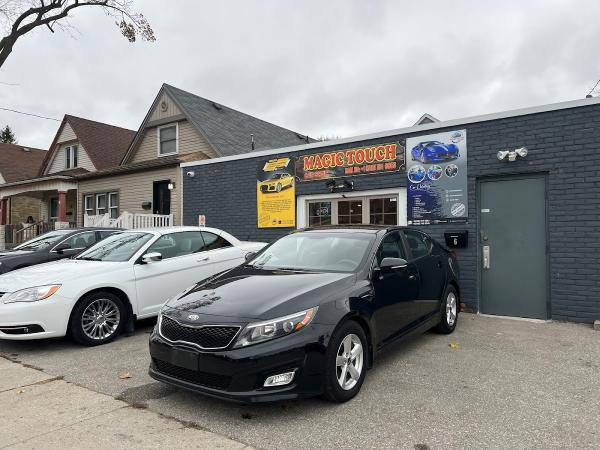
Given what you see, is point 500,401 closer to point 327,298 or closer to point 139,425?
point 327,298

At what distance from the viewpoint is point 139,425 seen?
3418 mm

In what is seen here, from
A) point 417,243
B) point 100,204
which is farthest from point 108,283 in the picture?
point 100,204

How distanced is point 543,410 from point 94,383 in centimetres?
406

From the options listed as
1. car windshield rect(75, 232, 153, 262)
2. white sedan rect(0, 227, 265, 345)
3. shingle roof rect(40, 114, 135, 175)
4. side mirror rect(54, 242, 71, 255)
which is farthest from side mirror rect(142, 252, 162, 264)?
shingle roof rect(40, 114, 135, 175)

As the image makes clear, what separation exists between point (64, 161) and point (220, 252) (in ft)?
62.8

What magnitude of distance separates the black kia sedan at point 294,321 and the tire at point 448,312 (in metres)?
0.94

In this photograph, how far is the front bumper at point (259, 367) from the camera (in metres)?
3.30

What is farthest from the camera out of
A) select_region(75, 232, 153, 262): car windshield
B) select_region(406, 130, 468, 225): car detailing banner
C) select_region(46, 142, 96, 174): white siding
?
select_region(46, 142, 96, 174): white siding

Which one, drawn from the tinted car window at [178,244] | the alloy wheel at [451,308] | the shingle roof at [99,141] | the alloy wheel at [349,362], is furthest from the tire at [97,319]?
the shingle roof at [99,141]

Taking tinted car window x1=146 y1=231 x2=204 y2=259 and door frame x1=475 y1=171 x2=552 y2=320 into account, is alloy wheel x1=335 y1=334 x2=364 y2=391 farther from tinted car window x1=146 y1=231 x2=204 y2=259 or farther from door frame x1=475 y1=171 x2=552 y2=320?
door frame x1=475 y1=171 x2=552 y2=320

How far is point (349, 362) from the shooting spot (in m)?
3.80

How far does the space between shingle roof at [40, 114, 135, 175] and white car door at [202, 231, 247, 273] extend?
15.9m

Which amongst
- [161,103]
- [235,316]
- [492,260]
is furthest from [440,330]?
[161,103]

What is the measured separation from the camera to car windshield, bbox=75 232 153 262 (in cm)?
646
